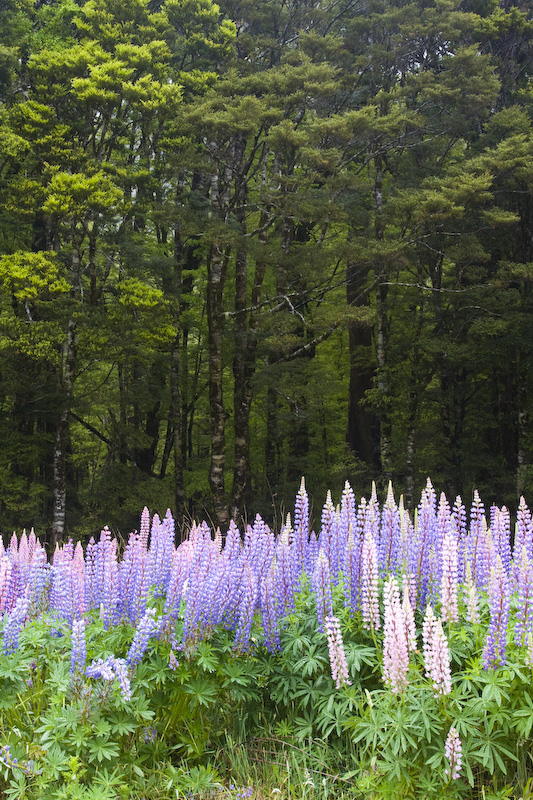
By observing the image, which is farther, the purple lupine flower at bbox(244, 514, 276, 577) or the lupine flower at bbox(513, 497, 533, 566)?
the purple lupine flower at bbox(244, 514, 276, 577)

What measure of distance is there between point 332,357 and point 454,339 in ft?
24.3

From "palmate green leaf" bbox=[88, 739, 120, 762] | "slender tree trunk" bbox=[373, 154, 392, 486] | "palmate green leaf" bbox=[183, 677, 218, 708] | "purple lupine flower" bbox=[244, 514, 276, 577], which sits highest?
"slender tree trunk" bbox=[373, 154, 392, 486]

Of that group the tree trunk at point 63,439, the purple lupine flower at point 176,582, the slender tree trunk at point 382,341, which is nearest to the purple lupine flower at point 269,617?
the purple lupine flower at point 176,582

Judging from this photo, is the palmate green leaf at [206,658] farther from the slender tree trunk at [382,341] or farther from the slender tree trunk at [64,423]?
the slender tree trunk at [382,341]

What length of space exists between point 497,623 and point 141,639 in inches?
70.5

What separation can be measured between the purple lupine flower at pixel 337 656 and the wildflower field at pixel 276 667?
2 centimetres

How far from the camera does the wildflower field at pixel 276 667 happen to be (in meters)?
3.37

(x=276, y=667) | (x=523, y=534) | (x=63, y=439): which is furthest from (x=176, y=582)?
(x=63, y=439)

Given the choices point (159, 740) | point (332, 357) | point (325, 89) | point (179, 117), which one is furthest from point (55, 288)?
point (159, 740)

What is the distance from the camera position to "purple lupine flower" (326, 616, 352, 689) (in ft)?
12.0

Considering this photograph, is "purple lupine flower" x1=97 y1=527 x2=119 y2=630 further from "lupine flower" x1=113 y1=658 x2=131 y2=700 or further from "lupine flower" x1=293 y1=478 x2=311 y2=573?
"lupine flower" x1=293 y1=478 x2=311 y2=573

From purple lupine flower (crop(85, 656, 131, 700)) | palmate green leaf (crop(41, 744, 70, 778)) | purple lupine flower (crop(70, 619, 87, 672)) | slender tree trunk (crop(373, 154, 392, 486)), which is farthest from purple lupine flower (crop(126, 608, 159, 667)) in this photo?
slender tree trunk (crop(373, 154, 392, 486))

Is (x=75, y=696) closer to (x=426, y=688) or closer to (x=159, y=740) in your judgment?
(x=159, y=740)

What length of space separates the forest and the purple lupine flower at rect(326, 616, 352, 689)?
15.8m
